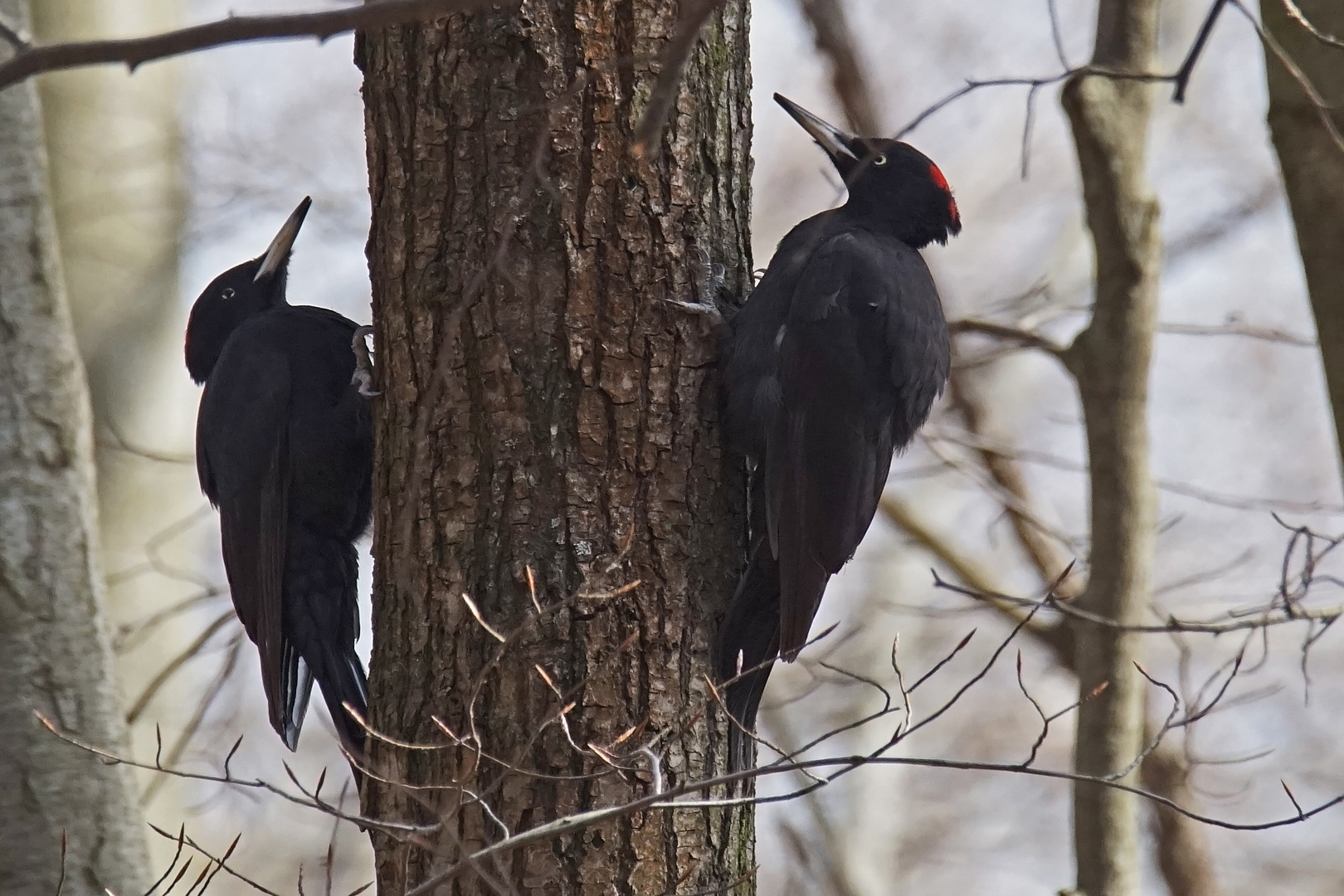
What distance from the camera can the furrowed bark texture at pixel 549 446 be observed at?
259 cm

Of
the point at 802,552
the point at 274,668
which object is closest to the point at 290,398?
the point at 274,668

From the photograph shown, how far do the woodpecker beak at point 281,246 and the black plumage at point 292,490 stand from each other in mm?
310

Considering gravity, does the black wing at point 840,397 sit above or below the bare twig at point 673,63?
above

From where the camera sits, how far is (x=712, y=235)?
295 centimetres

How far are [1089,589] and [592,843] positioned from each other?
2.19m

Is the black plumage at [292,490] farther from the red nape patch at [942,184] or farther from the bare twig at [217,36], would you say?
the bare twig at [217,36]

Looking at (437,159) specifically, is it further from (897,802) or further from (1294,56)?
(897,802)

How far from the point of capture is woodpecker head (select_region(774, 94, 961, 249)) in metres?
3.93

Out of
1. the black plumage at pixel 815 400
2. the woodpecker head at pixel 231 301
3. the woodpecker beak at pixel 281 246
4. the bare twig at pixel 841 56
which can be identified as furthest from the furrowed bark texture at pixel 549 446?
the bare twig at pixel 841 56

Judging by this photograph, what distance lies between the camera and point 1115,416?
4.16m

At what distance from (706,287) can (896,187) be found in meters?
1.26

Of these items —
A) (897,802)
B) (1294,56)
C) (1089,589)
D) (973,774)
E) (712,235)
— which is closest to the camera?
(712,235)

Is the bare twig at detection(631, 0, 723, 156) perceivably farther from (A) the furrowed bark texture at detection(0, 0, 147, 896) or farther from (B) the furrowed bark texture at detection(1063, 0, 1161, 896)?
(A) the furrowed bark texture at detection(0, 0, 147, 896)

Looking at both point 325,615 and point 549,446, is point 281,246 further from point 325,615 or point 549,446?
point 549,446
